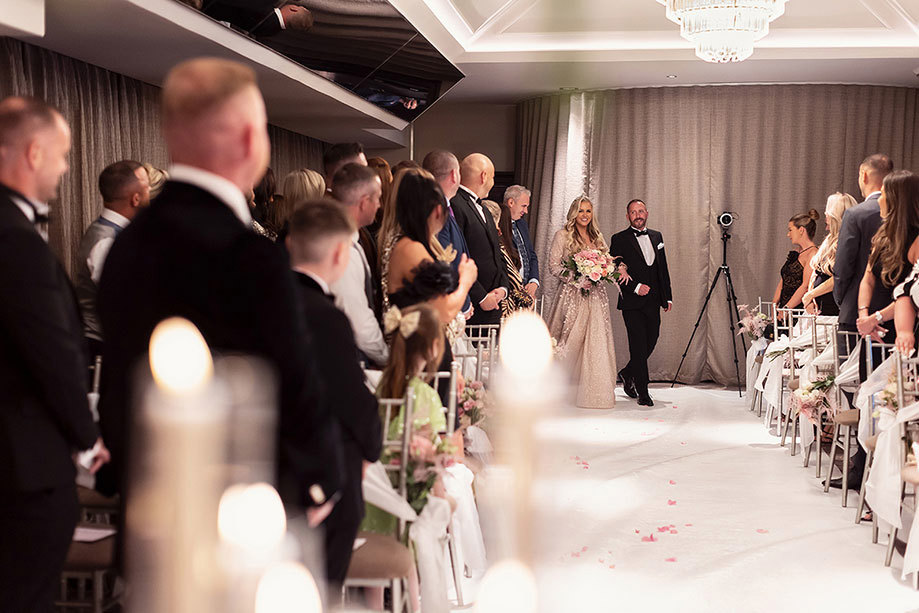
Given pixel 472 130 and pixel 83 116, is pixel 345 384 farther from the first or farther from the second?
pixel 472 130

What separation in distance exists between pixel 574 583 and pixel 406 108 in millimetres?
4728

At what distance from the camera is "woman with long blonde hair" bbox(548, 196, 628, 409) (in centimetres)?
702

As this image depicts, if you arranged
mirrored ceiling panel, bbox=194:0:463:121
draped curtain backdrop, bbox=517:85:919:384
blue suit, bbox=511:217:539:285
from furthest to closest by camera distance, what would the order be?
draped curtain backdrop, bbox=517:85:919:384 < blue suit, bbox=511:217:539:285 < mirrored ceiling panel, bbox=194:0:463:121

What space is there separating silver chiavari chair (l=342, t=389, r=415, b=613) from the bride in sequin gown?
472 centimetres

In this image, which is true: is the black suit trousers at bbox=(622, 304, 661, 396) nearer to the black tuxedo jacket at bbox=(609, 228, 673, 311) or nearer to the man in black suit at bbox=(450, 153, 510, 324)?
the black tuxedo jacket at bbox=(609, 228, 673, 311)

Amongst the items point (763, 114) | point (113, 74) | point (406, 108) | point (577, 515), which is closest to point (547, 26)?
point (577, 515)

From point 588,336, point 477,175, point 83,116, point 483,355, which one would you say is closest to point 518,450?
point 483,355

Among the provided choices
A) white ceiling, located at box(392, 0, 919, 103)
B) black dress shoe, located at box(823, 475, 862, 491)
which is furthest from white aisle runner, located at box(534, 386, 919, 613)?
white ceiling, located at box(392, 0, 919, 103)

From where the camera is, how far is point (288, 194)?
351 cm

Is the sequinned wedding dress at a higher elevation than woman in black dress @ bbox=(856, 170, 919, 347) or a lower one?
lower

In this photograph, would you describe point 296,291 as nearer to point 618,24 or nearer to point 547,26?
point 547,26

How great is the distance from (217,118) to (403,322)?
50.9 inches

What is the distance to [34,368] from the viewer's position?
151 centimetres

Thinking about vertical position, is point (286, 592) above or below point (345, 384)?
above
